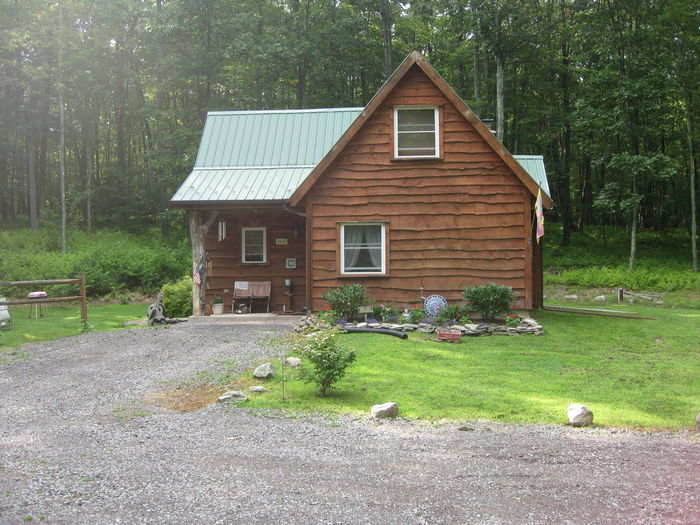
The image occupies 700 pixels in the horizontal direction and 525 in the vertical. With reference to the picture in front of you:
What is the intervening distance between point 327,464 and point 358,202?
33.2 feet

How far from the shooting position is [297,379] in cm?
804

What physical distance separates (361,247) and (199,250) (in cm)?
442

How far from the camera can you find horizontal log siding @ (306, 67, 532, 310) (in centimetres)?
1405

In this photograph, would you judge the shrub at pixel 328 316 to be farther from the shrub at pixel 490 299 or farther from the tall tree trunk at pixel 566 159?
the tall tree trunk at pixel 566 159

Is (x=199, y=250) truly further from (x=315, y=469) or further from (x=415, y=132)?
(x=315, y=469)

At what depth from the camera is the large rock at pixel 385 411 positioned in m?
6.18

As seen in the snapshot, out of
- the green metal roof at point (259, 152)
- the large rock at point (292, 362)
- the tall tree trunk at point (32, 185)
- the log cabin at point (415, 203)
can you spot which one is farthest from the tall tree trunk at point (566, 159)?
the tall tree trunk at point (32, 185)

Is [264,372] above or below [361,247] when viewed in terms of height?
below

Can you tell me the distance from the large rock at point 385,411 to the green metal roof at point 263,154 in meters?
9.67

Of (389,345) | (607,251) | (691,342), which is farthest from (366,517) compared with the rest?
(607,251)

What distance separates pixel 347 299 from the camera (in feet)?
42.9

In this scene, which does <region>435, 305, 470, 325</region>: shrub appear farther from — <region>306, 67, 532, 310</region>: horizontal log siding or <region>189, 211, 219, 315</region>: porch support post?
<region>189, 211, 219, 315</region>: porch support post

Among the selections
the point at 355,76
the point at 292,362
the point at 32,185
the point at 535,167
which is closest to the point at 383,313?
the point at 292,362

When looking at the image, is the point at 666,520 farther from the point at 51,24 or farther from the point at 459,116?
the point at 51,24
